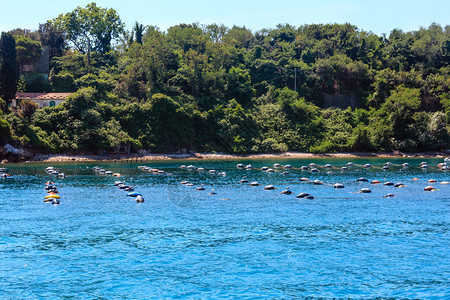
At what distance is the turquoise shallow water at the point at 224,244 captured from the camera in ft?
88.4

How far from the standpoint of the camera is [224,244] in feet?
118

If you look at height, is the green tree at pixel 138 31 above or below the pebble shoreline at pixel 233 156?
above

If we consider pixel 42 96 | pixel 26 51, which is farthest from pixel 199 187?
pixel 26 51

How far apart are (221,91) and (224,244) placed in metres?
106

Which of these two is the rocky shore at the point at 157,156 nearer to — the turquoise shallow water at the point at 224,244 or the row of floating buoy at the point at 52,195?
the turquoise shallow water at the point at 224,244

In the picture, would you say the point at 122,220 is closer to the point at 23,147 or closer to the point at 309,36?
the point at 23,147

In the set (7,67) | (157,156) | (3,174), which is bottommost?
(157,156)

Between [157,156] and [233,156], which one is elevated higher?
[157,156]

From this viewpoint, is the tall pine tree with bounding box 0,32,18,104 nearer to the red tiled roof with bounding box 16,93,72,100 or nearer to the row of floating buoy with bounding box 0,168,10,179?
the red tiled roof with bounding box 16,93,72,100

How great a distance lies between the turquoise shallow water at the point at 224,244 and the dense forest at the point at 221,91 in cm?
5088

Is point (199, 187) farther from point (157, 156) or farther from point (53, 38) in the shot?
point (53, 38)

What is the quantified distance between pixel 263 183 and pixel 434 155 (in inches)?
2806

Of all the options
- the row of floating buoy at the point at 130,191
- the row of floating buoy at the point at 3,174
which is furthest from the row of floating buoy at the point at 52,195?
the row of floating buoy at the point at 3,174

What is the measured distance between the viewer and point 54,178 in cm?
7744
